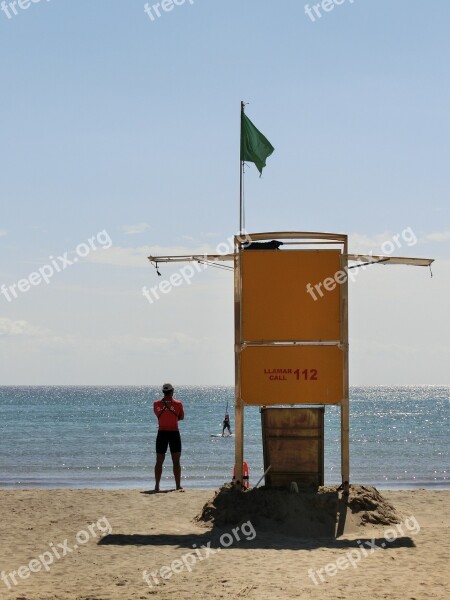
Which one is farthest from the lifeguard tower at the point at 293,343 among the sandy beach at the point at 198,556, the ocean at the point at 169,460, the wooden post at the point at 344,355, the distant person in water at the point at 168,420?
the ocean at the point at 169,460

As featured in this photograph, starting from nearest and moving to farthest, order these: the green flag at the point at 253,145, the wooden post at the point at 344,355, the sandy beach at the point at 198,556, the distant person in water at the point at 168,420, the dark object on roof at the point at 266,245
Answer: the sandy beach at the point at 198,556
the wooden post at the point at 344,355
the dark object on roof at the point at 266,245
the green flag at the point at 253,145
the distant person in water at the point at 168,420

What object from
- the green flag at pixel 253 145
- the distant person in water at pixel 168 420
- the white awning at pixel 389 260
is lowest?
the distant person in water at pixel 168 420

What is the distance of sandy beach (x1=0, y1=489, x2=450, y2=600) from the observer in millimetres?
9176

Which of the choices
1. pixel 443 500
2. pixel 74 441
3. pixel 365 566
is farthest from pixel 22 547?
pixel 74 441

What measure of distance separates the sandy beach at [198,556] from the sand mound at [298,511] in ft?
0.22

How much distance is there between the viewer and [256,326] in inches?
521

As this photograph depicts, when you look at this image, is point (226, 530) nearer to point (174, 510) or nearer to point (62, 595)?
point (174, 510)

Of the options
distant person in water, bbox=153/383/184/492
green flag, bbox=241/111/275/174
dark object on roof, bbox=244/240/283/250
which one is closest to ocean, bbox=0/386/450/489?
distant person in water, bbox=153/383/184/492

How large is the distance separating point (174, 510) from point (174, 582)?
451cm

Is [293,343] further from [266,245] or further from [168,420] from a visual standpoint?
[168,420]

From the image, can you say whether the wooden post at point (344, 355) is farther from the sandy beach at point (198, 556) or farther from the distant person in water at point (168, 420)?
the distant person in water at point (168, 420)

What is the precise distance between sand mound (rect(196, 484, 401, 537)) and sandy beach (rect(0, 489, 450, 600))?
0.22 ft

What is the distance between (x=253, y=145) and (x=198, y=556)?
647cm

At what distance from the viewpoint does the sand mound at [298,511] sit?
12.2m
